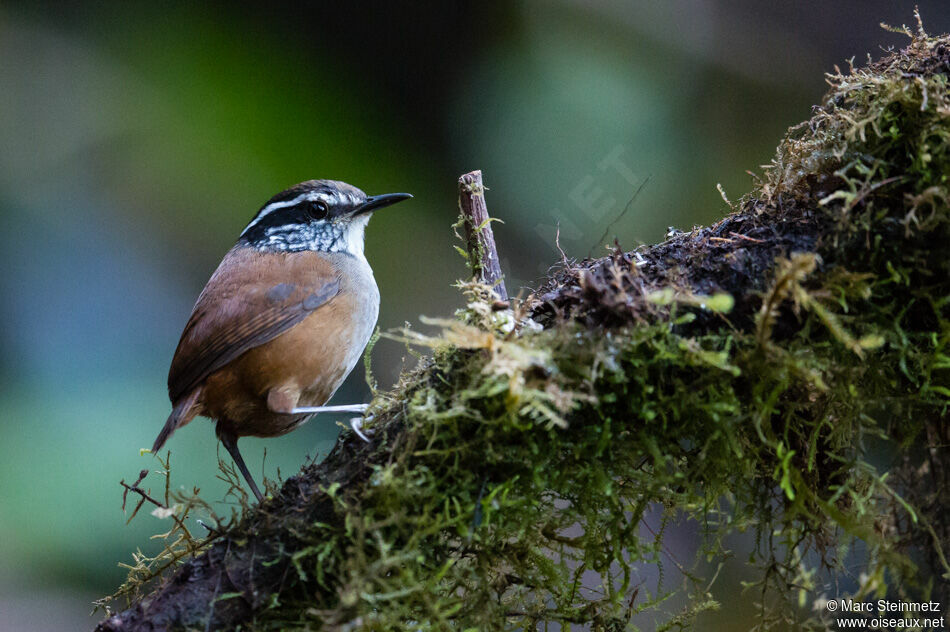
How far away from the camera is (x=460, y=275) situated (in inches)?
205

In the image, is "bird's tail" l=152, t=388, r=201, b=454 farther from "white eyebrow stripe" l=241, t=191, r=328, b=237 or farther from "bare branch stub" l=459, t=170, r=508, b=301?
"bare branch stub" l=459, t=170, r=508, b=301

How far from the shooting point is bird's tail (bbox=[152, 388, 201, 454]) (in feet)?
8.62

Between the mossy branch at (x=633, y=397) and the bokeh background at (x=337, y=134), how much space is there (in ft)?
8.59

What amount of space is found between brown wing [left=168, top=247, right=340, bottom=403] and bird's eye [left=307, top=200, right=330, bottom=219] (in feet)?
1.33

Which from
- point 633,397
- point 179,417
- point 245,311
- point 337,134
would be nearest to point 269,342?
point 245,311

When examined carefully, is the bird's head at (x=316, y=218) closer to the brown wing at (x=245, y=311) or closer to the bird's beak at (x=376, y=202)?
the bird's beak at (x=376, y=202)

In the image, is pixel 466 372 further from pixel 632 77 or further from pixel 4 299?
pixel 4 299

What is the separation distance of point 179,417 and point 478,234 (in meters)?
1.45

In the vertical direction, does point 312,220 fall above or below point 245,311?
above

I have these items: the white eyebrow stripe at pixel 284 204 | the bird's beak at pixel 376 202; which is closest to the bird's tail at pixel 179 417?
the white eyebrow stripe at pixel 284 204

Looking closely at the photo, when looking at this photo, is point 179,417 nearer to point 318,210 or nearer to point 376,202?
point 318,210

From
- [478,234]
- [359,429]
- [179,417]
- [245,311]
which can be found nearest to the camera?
[359,429]

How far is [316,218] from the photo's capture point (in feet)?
11.3

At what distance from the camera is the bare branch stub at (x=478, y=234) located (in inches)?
85.8
